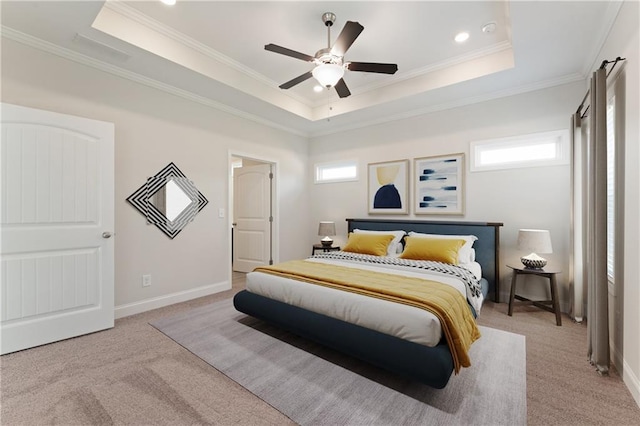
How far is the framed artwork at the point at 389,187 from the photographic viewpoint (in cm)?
459

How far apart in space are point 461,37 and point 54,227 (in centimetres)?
449

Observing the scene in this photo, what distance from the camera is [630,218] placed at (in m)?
1.95

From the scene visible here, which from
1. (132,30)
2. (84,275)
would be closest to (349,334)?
(84,275)

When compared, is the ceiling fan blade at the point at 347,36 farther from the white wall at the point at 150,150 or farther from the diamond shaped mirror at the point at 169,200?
the diamond shaped mirror at the point at 169,200

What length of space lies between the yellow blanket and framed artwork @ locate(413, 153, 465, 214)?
6.49 feet

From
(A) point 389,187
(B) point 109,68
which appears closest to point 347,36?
(B) point 109,68

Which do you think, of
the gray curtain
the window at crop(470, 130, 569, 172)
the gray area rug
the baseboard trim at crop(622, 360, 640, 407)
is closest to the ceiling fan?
the gray curtain

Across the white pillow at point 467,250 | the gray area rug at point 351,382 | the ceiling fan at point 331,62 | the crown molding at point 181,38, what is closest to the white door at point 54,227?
the gray area rug at point 351,382

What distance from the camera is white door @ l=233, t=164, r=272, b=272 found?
5.35m

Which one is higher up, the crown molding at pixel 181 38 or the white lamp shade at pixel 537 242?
the crown molding at pixel 181 38

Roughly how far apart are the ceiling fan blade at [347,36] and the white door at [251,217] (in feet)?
10.1

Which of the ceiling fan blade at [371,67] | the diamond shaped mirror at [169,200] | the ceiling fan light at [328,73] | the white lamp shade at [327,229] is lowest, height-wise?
the white lamp shade at [327,229]

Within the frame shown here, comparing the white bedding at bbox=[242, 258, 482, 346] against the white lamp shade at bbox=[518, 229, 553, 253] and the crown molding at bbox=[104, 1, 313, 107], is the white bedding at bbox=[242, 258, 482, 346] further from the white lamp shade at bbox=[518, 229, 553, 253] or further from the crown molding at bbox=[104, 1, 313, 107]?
the crown molding at bbox=[104, 1, 313, 107]

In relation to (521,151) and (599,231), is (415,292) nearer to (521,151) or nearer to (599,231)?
(599,231)
